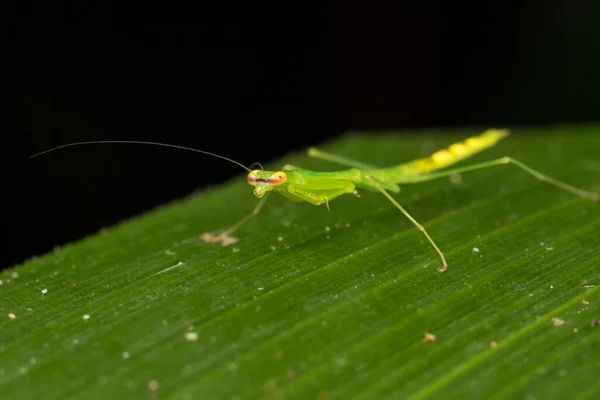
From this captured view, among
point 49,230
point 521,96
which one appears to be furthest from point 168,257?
point 521,96

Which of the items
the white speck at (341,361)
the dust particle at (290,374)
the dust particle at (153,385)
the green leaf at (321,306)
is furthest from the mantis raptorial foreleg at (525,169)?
the dust particle at (153,385)

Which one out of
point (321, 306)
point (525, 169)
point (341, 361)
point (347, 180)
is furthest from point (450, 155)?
point (341, 361)

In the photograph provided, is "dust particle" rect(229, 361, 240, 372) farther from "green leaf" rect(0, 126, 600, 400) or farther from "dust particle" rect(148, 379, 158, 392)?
"dust particle" rect(148, 379, 158, 392)

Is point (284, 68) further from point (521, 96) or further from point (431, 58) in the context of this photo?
point (521, 96)

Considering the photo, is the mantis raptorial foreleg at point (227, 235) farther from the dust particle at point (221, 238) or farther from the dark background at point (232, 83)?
the dark background at point (232, 83)

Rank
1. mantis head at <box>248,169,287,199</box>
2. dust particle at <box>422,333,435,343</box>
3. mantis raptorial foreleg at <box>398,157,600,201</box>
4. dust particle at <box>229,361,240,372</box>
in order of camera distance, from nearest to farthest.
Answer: dust particle at <box>229,361,240,372</box> < dust particle at <box>422,333,435,343</box> < mantis head at <box>248,169,287,199</box> < mantis raptorial foreleg at <box>398,157,600,201</box>

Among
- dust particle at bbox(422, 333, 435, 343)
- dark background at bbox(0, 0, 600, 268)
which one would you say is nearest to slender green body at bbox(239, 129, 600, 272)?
dust particle at bbox(422, 333, 435, 343)
